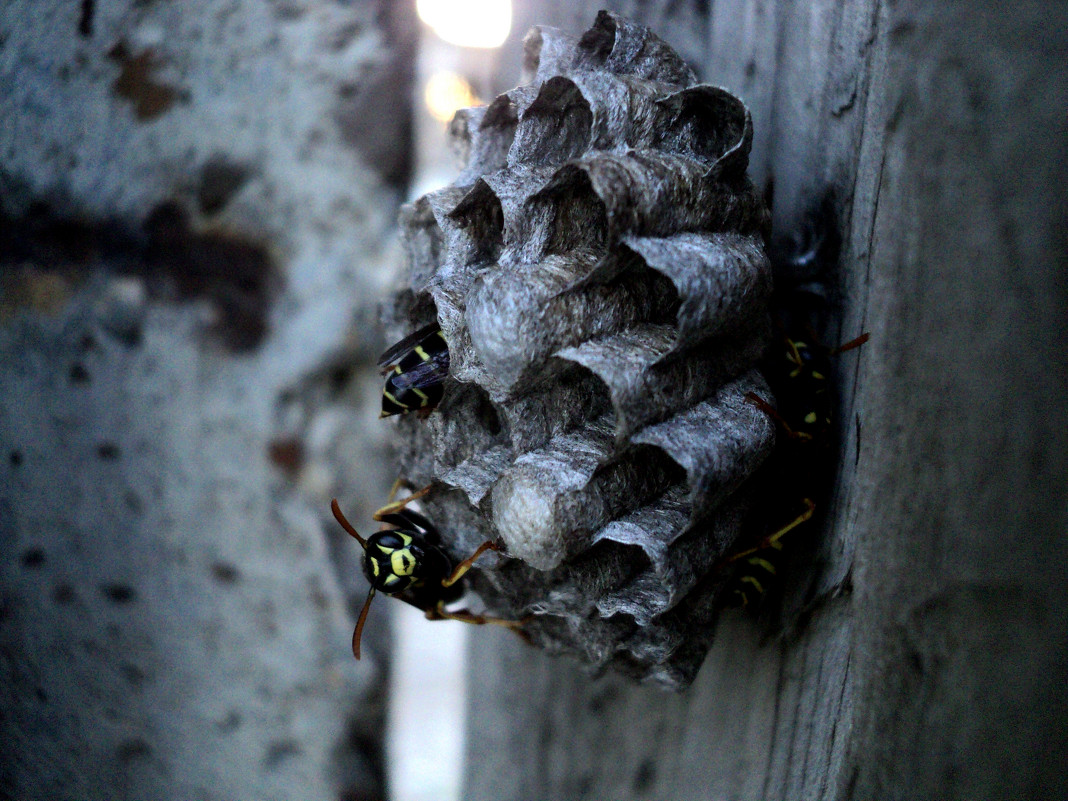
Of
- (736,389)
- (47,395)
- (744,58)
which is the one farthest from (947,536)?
(47,395)

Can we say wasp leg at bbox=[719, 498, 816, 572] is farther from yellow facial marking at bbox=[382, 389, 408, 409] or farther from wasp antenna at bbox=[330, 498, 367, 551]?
wasp antenna at bbox=[330, 498, 367, 551]

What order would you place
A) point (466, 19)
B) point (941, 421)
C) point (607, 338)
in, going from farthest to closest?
point (466, 19), point (607, 338), point (941, 421)

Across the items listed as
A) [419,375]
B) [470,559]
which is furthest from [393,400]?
[470,559]

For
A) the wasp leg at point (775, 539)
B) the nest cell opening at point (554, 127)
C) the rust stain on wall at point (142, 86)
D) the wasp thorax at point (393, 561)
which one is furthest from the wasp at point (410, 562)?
the rust stain on wall at point (142, 86)

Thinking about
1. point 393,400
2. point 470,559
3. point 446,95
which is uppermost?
point 446,95

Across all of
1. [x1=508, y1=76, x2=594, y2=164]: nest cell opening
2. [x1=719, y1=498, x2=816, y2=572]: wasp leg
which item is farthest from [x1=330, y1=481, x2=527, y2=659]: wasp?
[x1=508, y1=76, x2=594, y2=164]: nest cell opening

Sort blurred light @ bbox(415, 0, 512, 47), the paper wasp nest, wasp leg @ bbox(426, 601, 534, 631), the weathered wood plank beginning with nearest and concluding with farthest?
the weathered wood plank, the paper wasp nest, wasp leg @ bbox(426, 601, 534, 631), blurred light @ bbox(415, 0, 512, 47)

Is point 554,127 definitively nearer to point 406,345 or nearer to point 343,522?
point 406,345
